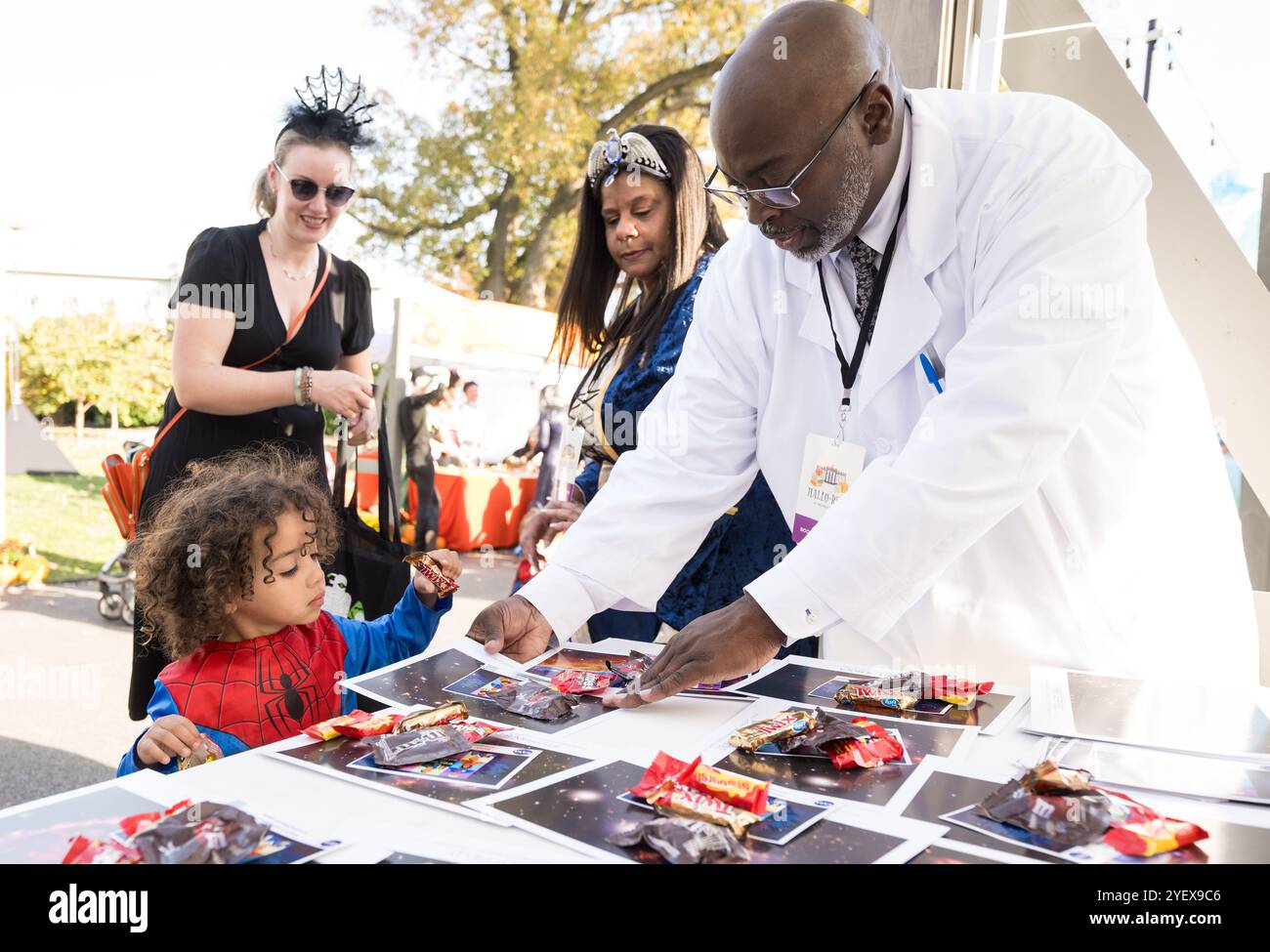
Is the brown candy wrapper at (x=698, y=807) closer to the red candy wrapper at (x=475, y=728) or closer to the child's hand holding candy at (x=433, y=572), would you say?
the red candy wrapper at (x=475, y=728)

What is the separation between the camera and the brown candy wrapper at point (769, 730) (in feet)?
4.11

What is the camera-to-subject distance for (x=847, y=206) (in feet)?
5.35

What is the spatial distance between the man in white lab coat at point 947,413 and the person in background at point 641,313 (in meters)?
0.33

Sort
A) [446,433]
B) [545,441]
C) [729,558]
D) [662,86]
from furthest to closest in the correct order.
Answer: [662,86]
[545,441]
[446,433]
[729,558]

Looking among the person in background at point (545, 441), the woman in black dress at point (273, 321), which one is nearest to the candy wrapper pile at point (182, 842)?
the woman in black dress at point (273, 321)


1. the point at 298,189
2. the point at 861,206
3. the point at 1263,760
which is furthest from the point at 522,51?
the point at 1263,760

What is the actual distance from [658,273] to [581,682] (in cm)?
128

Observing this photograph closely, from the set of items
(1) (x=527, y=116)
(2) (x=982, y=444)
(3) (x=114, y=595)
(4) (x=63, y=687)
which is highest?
(1) (x=527, y=116)

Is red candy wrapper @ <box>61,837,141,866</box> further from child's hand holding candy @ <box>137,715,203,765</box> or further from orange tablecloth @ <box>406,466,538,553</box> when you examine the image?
orange tablecloth @ <box>406,466,538,553</box>

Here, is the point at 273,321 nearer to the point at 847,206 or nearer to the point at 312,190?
the point at 312,190

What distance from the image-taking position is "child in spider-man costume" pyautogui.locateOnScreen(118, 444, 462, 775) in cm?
167

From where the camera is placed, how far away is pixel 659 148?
98.4 inches

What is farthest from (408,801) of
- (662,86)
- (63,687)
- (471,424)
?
(662,86)

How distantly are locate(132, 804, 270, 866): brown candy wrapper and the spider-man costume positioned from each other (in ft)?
2.10
